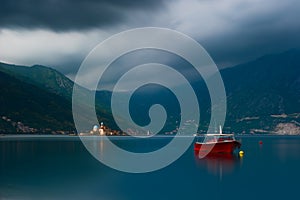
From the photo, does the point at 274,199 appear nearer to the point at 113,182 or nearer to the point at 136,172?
the point at 113,182

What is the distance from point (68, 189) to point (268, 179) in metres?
38.1

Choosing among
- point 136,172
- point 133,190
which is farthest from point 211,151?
point 133,190

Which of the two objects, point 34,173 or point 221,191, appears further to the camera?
point 34,173

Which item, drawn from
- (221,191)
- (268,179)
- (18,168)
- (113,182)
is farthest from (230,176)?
(18,168)

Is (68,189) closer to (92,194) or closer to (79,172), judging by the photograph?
(92,194)

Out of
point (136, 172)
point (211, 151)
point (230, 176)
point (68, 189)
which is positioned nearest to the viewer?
point (68, 189)

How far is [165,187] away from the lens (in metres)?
61.8

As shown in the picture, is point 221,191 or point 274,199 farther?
point 221,191

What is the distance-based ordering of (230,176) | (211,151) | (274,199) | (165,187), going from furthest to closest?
(211,151), (230,176), (165,187), (274,199)

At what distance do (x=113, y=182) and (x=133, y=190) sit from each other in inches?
362

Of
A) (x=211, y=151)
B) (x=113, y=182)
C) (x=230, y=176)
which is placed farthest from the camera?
(x=211, y=151)

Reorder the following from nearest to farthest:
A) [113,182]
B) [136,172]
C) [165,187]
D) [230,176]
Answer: [165,187] → [113,182] → [230,176] → [136,172]

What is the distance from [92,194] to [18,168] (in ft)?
127

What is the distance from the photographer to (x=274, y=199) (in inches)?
1992
